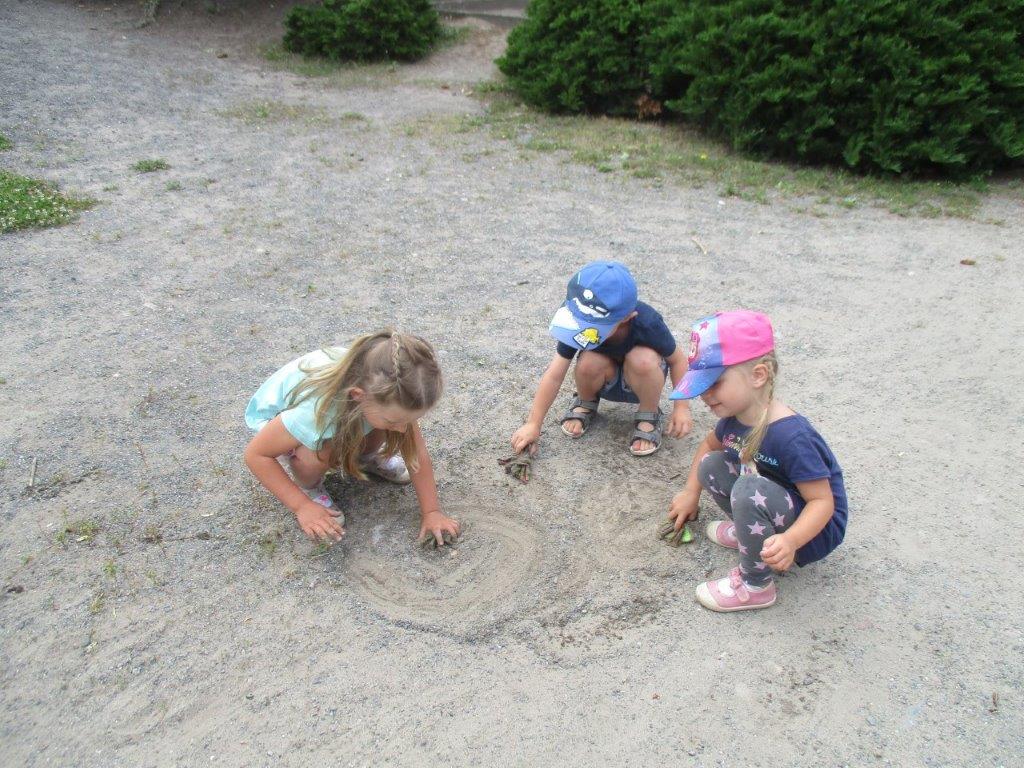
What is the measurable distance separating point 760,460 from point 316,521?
1619mm

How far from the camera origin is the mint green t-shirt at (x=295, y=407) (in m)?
2.80

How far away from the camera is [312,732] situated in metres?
2.44

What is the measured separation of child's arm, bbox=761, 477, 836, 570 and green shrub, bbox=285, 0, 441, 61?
358 inches

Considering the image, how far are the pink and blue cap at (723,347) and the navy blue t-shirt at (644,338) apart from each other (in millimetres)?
810

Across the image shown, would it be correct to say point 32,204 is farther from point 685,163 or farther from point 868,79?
point 868,79

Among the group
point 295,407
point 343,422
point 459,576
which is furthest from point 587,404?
point 295,407

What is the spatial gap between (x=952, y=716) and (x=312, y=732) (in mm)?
1989

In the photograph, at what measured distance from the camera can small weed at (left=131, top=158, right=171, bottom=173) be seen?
21.6 feet

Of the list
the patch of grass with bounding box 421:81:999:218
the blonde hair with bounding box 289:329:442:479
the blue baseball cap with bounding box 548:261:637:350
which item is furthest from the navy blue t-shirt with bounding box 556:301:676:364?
the patch of grass with bounding box 421:81:999:218

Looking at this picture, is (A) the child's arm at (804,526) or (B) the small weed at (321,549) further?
(B) the small weed at (321,549)

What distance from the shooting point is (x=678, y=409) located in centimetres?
357

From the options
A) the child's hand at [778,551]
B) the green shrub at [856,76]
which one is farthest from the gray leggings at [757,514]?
the green shrub at [856,76]

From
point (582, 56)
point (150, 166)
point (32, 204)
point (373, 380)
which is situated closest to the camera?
point (373, 380)

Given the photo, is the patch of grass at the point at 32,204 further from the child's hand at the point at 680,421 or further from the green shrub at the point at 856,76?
the green shrub at the point at 856,76
